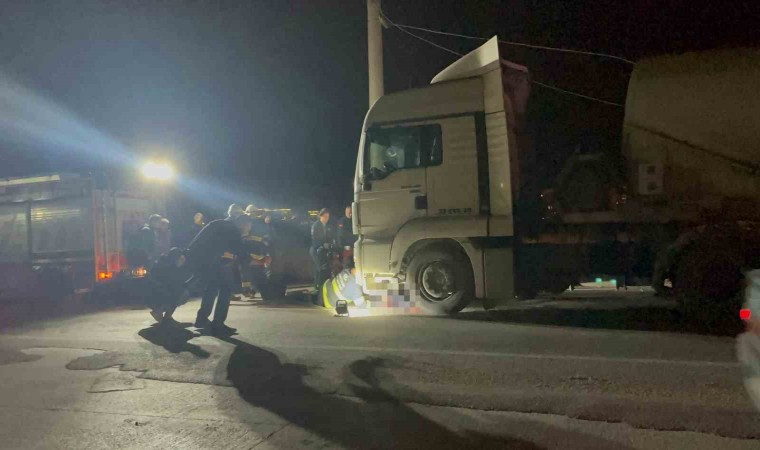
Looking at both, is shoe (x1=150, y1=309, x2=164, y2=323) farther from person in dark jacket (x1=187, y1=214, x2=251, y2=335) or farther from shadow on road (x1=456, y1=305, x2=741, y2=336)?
shadow on road (x1=456, y1=305, x2=741, y2=336)

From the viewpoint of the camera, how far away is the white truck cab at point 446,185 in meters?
8.58

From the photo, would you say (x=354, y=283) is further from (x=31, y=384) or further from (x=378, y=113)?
(x=31, y=384)

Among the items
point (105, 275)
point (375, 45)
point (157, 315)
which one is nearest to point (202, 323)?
point (157, 315)

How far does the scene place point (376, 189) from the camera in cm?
931

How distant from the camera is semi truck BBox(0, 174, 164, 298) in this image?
1414 cm

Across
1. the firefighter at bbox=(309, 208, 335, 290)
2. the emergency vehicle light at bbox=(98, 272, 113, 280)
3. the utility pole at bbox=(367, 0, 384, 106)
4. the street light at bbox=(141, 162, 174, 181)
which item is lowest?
the emergency vehicle light at bbox=(98, 272, 113, 280)

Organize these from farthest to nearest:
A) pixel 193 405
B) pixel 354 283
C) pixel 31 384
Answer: pixel 354 283 < pixel 31 384 < pixel 193 405

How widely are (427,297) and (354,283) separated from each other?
1677 millimetres

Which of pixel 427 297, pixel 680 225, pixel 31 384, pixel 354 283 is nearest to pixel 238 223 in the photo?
pixel 354 283

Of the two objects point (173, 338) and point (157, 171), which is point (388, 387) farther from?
point (157, 171)

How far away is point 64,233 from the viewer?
14.5 metres

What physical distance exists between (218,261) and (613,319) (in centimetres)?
529

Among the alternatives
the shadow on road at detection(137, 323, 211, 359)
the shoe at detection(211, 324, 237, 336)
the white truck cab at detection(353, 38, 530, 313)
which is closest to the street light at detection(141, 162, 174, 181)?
the shadow on road at detection(137, 323, 211, 359)

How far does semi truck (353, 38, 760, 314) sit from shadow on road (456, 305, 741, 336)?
0.27 metres
